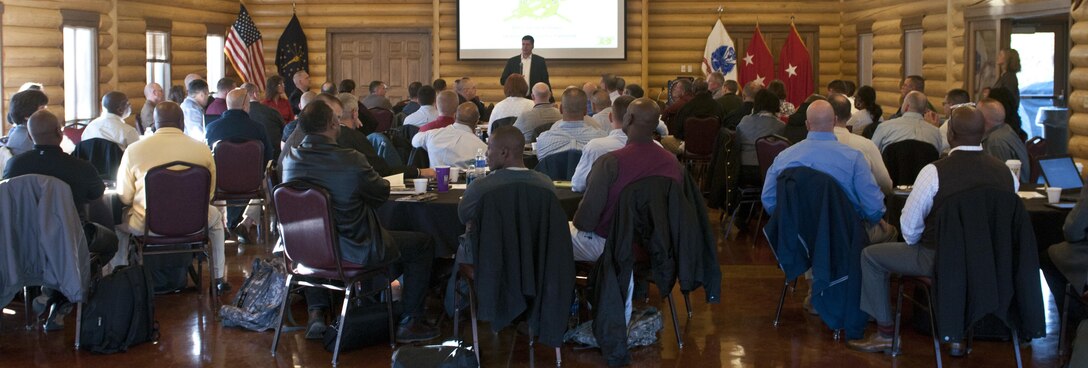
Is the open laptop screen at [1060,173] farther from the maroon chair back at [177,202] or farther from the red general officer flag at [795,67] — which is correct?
the red general officer flag at [795,67]

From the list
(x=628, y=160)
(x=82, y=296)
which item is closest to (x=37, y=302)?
(x=82, y=296)

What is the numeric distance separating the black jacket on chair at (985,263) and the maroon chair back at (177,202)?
3860 mm

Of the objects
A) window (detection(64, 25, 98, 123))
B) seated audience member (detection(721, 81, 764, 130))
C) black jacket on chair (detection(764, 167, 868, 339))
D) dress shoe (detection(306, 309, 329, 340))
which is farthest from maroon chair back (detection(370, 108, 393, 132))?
black jacket on chair (detection(764, 167, 868, 339))

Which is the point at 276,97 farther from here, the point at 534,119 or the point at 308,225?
the point at 308,225

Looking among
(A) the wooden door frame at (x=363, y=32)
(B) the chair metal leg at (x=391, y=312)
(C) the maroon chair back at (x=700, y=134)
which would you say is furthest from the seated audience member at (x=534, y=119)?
(A) the wooden door frame at (x=363, y=32)

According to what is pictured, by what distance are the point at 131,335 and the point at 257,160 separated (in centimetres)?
267

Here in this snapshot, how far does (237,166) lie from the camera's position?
28.1 feet

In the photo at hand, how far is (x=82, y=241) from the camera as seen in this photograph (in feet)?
19.8

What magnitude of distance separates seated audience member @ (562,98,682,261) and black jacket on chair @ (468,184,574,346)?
1.09 feet

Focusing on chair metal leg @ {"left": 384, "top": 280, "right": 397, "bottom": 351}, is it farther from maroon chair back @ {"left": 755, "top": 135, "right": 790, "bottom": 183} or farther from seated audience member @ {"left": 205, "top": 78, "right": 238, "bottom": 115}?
seated audience member @ {"left": 205, "top": 78, "right": 238, "bottom": 115}

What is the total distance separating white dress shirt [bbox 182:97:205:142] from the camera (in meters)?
10.8

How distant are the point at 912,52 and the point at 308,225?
38.8ft

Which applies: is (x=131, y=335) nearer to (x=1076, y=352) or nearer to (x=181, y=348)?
(x=181, y=348)

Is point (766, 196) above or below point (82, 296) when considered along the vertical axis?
above
